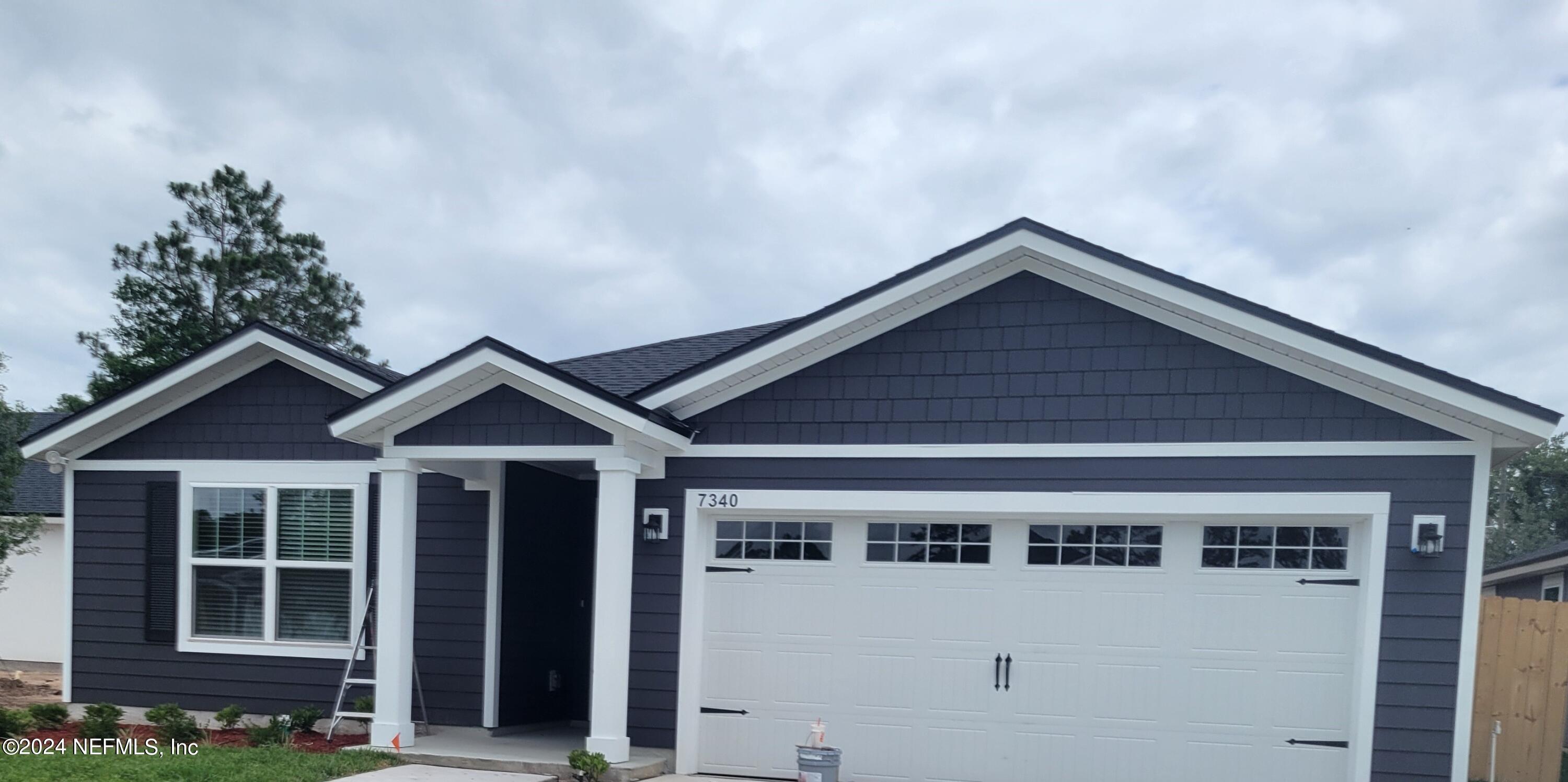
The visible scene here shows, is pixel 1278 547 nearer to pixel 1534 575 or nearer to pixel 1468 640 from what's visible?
pixel 1468 640

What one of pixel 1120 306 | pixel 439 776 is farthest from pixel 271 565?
pixel 1120 306

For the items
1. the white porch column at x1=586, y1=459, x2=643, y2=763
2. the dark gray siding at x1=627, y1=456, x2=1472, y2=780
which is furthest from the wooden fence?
the white porch column at x1=586, y1=459, x2=643, y2=763

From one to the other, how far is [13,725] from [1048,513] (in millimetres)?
8170

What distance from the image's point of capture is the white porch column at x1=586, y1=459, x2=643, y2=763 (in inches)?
300

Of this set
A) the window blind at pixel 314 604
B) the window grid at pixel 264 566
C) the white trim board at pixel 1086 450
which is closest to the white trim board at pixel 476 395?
the white trim board at pixel 1086 450

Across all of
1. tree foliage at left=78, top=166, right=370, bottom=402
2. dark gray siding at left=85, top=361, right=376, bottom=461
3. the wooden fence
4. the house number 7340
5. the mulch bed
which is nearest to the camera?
the house number 7340

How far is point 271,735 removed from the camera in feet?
27.3

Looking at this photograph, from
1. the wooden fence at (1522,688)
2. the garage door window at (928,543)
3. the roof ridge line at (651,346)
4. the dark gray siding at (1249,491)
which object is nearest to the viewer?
the dark gray siding at (1249,491)

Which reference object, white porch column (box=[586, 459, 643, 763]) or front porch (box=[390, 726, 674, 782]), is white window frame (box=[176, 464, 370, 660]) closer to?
front porch (box=[390, 726, 674, 782])

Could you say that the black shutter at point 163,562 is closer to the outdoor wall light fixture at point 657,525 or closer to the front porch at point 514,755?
the front porch at point 514,755

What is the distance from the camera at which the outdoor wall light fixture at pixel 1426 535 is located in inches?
273

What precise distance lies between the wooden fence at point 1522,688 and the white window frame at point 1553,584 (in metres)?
6.52

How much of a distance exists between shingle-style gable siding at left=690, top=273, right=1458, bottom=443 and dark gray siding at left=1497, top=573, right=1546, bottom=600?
1030cm

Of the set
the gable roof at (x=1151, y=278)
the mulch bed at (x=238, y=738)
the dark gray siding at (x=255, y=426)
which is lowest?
the mulch bed at (x=238, y=738)
